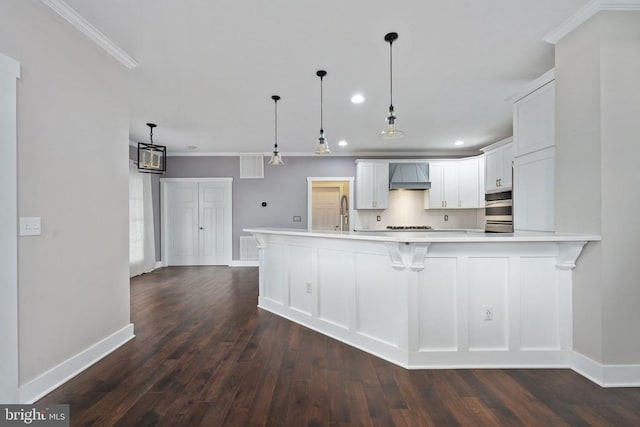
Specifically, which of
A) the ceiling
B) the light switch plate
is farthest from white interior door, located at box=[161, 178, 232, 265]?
the light switch plate

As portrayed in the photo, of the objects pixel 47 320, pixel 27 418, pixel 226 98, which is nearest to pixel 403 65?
pixel 226 98

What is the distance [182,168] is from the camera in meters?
7.07

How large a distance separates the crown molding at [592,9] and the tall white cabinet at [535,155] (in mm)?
397

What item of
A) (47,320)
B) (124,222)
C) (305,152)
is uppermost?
(305,152)

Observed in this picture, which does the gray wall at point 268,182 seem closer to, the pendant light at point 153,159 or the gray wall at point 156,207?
the gray wall at point 156,207

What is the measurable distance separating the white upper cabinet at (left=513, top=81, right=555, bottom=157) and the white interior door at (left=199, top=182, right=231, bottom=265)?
19.2ft

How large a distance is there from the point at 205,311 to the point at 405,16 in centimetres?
375

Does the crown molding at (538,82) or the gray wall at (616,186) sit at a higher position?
the crown molding at (538,82)

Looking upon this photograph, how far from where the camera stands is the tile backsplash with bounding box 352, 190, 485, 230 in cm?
705

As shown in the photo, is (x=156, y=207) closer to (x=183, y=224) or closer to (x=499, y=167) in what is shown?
(x=183, y=224)

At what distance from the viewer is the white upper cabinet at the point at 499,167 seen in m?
4.86

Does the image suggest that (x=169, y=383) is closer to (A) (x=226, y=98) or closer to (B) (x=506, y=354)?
(B) (x=506, y=354)

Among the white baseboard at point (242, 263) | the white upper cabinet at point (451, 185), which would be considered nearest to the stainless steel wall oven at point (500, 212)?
the white upper cabinet at point (451, 185)

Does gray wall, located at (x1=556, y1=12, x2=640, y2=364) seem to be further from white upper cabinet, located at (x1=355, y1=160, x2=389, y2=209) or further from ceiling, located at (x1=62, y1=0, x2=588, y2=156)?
white upper cabinet, located at (x1=355, y1=160, x2=389, y2=209)
